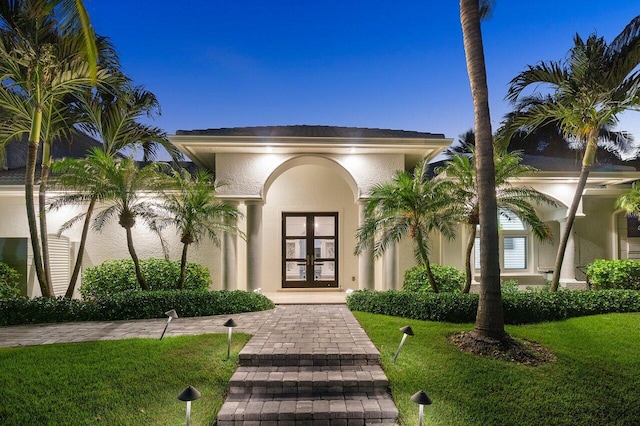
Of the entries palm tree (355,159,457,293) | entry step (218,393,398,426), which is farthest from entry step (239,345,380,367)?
palm tree (355,159,457,293)

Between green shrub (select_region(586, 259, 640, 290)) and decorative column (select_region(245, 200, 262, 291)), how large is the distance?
32.7ft

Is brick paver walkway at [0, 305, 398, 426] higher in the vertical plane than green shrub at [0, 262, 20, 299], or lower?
lower

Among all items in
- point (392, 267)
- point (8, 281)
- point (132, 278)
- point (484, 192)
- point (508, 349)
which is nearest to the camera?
point (508, 349)

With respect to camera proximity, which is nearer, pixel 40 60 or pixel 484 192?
pixel 484 192

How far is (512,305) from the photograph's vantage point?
8.20 metres

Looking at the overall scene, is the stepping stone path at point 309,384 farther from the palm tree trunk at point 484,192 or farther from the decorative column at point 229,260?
the decorative column at point 229,260

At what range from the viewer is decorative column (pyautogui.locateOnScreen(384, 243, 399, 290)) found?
10711 millimetres

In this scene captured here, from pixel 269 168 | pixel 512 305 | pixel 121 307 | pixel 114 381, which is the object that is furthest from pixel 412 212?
pixel 121 307

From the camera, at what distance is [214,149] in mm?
10672

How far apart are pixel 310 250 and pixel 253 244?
3.42m

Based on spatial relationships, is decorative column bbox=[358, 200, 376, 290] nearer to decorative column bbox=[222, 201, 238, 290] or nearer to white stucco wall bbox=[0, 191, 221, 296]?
decorative column bbox=[222, 201, 238, 290]

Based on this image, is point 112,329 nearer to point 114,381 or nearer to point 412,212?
point 114,381

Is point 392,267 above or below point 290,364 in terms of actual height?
above

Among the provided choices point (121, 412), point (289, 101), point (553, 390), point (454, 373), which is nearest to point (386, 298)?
point (454, 373)
